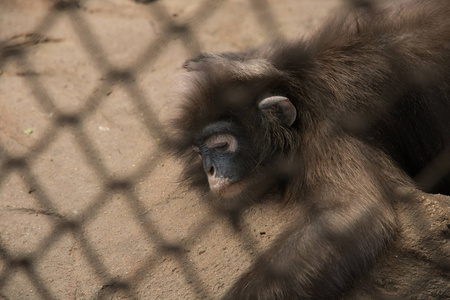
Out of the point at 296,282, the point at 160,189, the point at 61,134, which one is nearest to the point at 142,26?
the point at 61,134

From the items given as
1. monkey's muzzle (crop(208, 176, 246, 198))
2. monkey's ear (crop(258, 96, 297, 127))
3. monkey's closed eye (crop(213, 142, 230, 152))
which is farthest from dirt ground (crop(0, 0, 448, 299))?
monkey's ear (crop(258, 96, 297, 127))

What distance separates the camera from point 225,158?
278 cm

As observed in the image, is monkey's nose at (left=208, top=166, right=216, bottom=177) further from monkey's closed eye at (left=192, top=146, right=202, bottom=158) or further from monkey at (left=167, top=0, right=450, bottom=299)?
monkey's closed eye at (left=192, top=146, right=202, bottom=158)

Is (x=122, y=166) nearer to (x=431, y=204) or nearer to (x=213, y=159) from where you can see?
(x=213, y=159)

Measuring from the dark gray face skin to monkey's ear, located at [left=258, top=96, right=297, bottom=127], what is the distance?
0.17 meters

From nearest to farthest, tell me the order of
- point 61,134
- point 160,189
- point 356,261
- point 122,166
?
point 356,261
point 160,189
point 122,166
point 61,134

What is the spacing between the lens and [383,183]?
2.59 meters

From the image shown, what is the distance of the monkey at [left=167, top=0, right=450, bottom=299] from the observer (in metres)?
2.59

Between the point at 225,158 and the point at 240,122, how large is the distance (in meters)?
0.18

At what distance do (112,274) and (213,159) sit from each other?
0.69 meters

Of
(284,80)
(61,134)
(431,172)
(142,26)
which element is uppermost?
(284,80)

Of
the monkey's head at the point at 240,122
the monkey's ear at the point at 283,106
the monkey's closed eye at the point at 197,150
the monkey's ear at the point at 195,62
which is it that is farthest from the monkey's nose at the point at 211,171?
the monkey's ear at the point at 195,62

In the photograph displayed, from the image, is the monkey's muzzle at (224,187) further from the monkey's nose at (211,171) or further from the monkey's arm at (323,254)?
the monkey's arm at (323,254)

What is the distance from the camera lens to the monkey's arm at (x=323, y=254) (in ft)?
7.59
